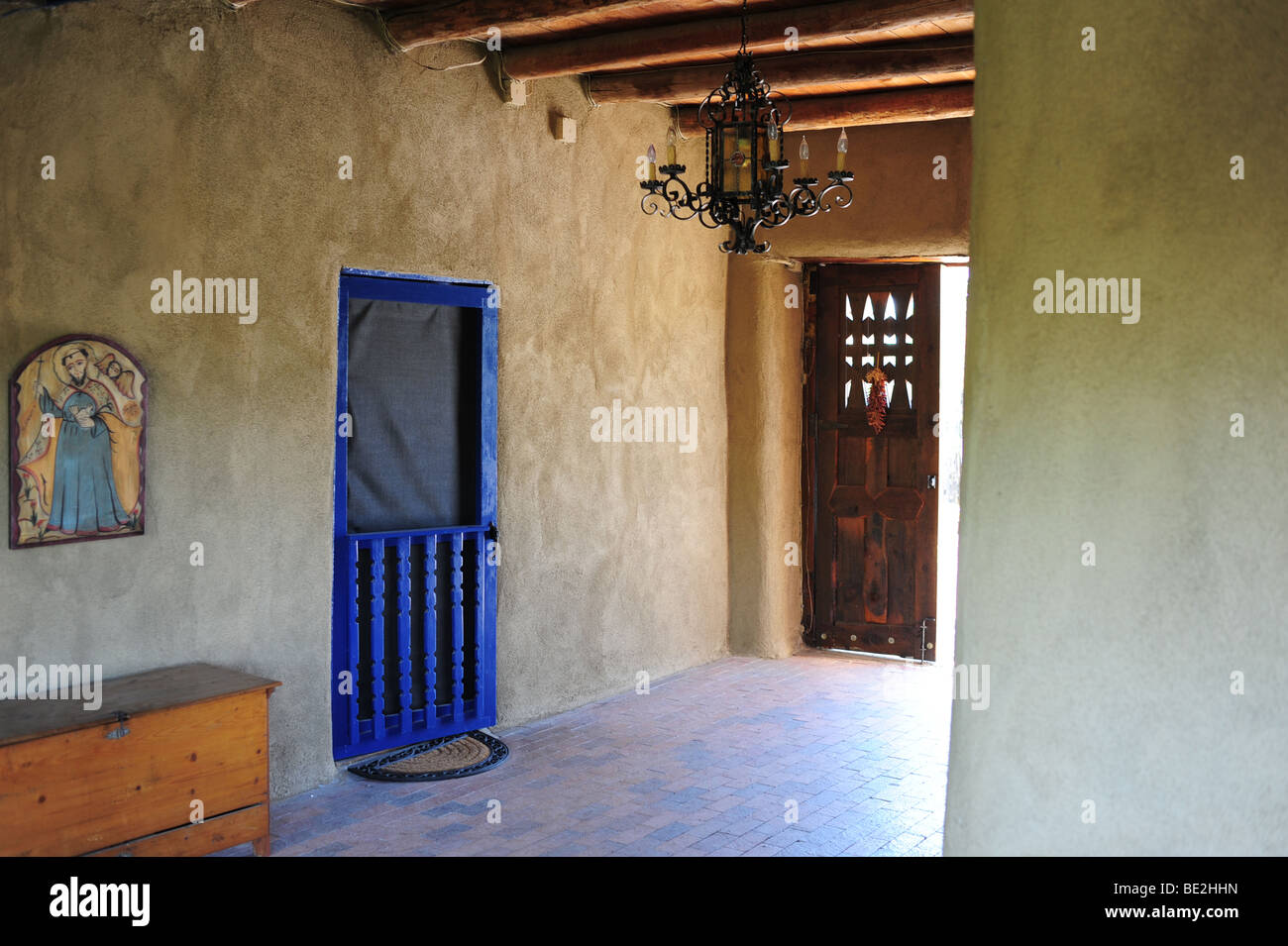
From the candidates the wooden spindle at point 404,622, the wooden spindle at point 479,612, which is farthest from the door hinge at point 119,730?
the wooden spindle at point 479,612

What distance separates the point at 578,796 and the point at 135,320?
260 cm

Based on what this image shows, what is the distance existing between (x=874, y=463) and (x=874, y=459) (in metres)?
0.03

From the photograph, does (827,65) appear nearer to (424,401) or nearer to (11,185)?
(424,401)

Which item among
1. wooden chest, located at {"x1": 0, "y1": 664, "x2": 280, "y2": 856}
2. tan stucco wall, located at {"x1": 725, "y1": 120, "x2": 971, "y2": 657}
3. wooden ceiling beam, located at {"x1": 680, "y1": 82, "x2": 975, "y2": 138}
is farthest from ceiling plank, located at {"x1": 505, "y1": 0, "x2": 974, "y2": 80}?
wooden chest, located at {"x1": 0, "y1": 664, "x2": 280, "y2": 856}

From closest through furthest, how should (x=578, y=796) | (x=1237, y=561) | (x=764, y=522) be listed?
(x=1237, y=561) < (x=578, y=796) < (x=764, y=522)

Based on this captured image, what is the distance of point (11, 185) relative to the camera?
12.6ft

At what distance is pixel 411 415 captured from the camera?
5465 millimetres

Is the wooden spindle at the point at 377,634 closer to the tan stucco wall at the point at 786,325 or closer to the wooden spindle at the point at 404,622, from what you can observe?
the wooden spindle at the point at 404,622

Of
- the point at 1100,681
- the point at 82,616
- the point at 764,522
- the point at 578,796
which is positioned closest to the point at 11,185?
the point at 82,616

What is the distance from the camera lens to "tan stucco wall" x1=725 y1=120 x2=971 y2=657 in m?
7.02

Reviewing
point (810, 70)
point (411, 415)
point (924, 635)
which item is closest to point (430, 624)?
point (411, 415)

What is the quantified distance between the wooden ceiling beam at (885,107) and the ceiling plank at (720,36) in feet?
2.88

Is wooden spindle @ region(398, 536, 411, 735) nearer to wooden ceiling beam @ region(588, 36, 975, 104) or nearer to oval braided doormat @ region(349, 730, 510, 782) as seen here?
oval braided doormat @ region(349, 730, 510, 782)

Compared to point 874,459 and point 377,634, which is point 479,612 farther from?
point 874,459
